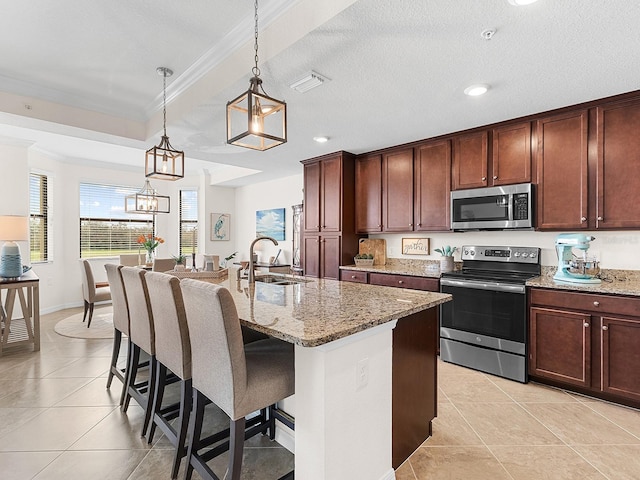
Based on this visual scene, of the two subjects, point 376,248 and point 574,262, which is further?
point 376,248

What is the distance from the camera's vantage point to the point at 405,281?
145 inches

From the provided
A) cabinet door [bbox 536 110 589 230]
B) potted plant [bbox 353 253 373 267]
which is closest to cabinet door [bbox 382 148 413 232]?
potted plant [bbox 353 253 373 267]

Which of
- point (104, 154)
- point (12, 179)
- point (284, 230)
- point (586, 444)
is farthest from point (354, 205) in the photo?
point (12, 179)

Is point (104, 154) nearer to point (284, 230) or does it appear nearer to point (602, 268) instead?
point (284, 230)

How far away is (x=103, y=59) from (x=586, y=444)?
436 centimetres

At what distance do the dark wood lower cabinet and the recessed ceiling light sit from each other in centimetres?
172

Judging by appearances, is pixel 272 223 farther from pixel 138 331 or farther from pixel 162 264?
pixel 138 331

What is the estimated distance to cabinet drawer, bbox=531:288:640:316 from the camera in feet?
7.86

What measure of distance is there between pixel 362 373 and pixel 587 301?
2207 millimetres

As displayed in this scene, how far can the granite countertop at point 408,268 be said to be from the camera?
3642mm

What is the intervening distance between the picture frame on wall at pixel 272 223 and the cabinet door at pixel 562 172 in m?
4.25

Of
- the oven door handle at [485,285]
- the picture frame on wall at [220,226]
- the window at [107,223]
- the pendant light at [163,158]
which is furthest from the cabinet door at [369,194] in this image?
the window at [107,223]

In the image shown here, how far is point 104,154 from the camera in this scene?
566 centimetres

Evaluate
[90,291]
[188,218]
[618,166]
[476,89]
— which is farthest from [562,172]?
[188,218]
